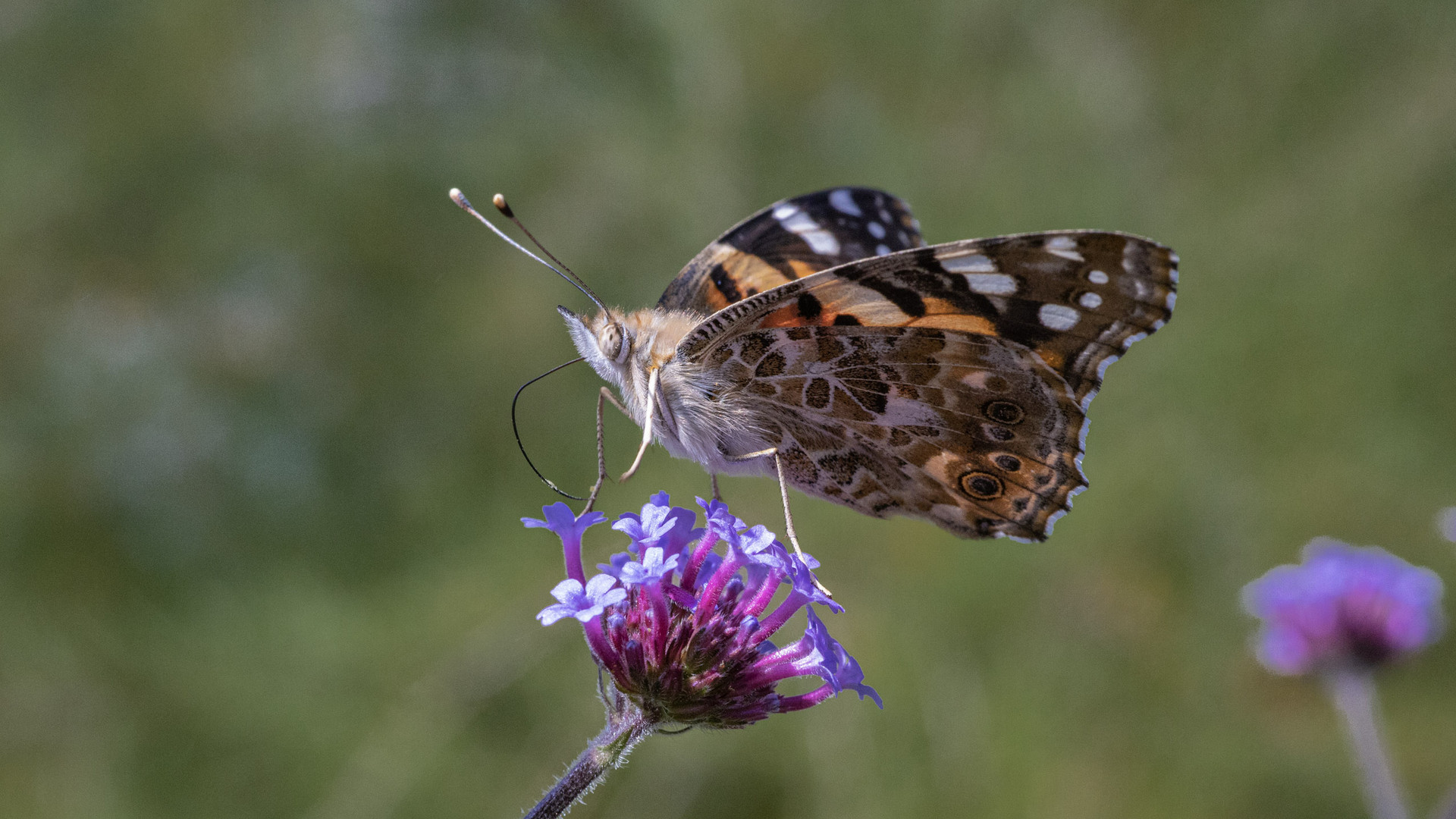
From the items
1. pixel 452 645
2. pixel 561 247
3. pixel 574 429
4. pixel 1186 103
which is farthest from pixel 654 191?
pixel 1186 103

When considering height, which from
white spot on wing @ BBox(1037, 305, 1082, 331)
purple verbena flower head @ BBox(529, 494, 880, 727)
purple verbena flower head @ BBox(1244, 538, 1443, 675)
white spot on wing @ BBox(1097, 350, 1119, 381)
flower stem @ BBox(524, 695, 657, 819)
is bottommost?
purple verbena flower head @ BBox(1244, 538, 1443, 675)

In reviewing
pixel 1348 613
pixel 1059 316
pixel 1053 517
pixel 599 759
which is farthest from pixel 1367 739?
pixel 599 759

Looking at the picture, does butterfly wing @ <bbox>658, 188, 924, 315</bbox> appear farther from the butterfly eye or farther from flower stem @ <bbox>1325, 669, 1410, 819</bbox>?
flower stem @ <bbox>1325, 669, 1410, 819</bbox>

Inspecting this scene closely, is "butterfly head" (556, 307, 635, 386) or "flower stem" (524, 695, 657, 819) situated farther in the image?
"butterfly head" (556, 307, 635, 386)

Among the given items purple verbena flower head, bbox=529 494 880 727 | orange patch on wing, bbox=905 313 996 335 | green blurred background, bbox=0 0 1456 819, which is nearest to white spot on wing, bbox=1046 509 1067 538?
orange patch on wing, bbox=905 313 996 335

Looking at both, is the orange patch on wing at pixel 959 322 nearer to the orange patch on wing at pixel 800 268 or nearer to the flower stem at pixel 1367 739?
the orange patch on wing at pixel 800 268

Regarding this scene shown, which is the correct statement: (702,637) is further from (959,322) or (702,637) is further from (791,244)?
(791,244)

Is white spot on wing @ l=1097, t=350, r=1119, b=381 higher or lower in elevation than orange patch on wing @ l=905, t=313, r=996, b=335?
lower

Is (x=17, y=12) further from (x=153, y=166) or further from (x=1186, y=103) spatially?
(x=1186, y=103)

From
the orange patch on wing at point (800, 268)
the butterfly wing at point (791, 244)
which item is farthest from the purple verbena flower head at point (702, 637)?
the orange patch on wing at point (800, 268)
